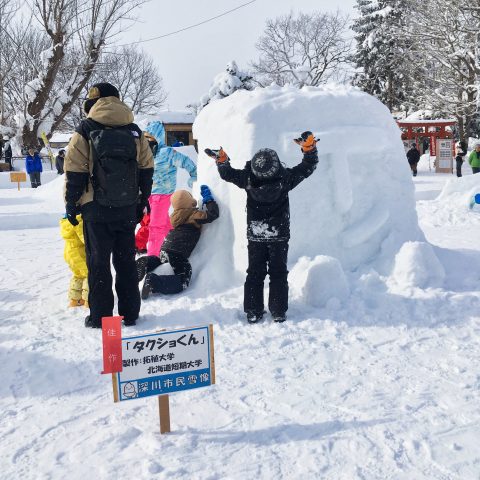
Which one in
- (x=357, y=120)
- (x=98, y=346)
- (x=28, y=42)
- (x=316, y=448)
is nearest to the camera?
(x=316, y=448)

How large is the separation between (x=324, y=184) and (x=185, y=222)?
1.26 metres

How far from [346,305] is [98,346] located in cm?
176

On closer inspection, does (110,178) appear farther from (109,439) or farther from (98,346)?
(109,439)

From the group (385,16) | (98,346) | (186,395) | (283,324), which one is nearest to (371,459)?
(186,395)

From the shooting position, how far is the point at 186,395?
264cm

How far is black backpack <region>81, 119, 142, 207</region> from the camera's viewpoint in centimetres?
326

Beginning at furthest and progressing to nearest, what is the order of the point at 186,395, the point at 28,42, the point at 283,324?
the point at 28,42
the point at 283,324
the point at 186,395

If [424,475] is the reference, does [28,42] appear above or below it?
above

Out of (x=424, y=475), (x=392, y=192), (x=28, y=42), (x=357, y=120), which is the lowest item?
(x=424, y=475)

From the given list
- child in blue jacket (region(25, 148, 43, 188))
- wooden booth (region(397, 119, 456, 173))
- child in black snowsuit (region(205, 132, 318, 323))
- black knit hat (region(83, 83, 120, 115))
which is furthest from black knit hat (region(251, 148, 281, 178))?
wooden booth (region(397, 119, 456, 173))

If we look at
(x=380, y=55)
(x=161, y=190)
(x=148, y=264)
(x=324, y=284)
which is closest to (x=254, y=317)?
(x=324, y=284)

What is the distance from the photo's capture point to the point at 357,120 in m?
4.58

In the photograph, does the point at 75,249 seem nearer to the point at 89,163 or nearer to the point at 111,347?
the point at 89,163

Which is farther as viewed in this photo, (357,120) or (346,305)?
(357,120)
